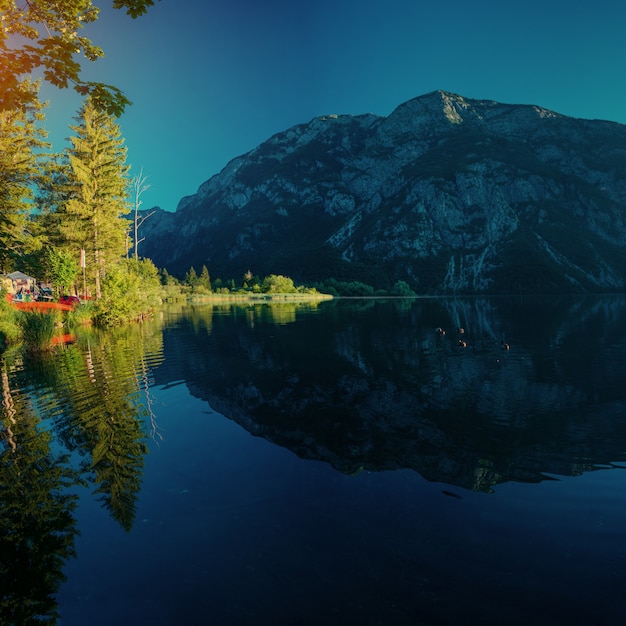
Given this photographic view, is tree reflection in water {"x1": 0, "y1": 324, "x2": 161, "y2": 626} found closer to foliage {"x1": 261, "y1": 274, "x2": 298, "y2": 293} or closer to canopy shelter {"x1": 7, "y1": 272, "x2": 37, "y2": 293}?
canopy shelter {"x1": 7, "y1": 272, "x2": 37, "y2": 293}

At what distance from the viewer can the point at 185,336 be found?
35.2 meters

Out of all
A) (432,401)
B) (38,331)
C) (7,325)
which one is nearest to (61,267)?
(7,325)

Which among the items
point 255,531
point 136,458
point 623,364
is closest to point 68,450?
point 136,458

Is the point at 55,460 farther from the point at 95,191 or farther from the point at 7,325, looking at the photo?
the point at 95,191

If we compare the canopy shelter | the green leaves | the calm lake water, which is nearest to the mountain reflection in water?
the calm lake water

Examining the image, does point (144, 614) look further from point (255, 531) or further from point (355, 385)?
point (355, 385)

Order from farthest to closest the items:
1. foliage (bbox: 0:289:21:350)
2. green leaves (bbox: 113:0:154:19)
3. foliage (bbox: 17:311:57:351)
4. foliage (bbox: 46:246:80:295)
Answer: foliage (bbox: 46:246:80:295) → foliage (bbox: 0:289:21:350) → foliage (bbox: 17:311:57:351) → green leaves (bbox: 113:0:154:19)

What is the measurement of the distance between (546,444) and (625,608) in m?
6.04

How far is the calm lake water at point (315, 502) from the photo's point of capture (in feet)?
17.0

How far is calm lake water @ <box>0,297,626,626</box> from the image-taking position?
5195 millimetres

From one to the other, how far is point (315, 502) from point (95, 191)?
5437 centimetres

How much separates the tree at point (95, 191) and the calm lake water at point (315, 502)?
36716 mm

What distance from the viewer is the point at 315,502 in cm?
778

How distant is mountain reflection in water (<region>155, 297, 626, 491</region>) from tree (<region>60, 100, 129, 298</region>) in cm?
2887
